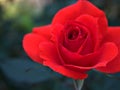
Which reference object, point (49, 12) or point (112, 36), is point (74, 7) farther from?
point (49, 12)

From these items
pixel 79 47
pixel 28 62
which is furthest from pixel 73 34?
pixel 28 62

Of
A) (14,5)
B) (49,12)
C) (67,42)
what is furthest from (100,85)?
(14,5)

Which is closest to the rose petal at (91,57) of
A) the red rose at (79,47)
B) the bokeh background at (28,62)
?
the red rose at (79,47)

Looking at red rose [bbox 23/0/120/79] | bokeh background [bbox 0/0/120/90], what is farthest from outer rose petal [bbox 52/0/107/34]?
bokeh background [bbox 0/0/120/90]

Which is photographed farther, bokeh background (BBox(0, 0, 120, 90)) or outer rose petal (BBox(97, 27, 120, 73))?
bokeh background (BBox(0, 0, 120, 90))

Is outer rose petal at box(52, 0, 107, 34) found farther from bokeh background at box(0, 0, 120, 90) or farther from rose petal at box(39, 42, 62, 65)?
bokeh background at box(0, 0, 120, 90)

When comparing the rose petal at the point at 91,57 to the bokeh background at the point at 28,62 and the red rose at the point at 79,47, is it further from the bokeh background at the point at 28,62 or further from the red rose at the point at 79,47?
the bokeh background at the point at 28,62
